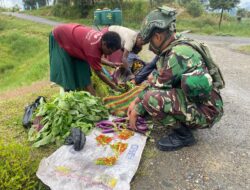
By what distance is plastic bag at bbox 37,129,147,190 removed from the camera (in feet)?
8.70

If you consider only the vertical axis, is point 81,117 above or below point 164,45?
below

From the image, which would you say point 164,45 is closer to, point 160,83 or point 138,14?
point 160,83

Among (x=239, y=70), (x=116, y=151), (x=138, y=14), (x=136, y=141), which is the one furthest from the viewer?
(x=138, y=14)

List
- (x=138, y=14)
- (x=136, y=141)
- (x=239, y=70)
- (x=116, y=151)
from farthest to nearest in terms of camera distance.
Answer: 1. (x=138, y=14)
2. (x=239, y=70)
3. (x=136, y=141)
4. (x=116, y=151)

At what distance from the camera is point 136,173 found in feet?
9.64

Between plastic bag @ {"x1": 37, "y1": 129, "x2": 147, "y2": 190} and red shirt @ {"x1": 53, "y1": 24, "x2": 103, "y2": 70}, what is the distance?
108 centimetres

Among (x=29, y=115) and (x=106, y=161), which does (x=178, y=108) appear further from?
(x=29, y=115)

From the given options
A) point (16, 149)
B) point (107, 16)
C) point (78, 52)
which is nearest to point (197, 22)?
point (107, 16)

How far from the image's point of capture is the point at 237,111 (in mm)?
4516

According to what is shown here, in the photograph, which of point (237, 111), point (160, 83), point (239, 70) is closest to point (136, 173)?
point (160, 83)

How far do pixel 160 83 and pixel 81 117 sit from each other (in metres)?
1.05

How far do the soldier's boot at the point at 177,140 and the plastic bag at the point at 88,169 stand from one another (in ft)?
0.76

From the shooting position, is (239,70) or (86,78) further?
(239,70)

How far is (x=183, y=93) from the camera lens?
3.07m
